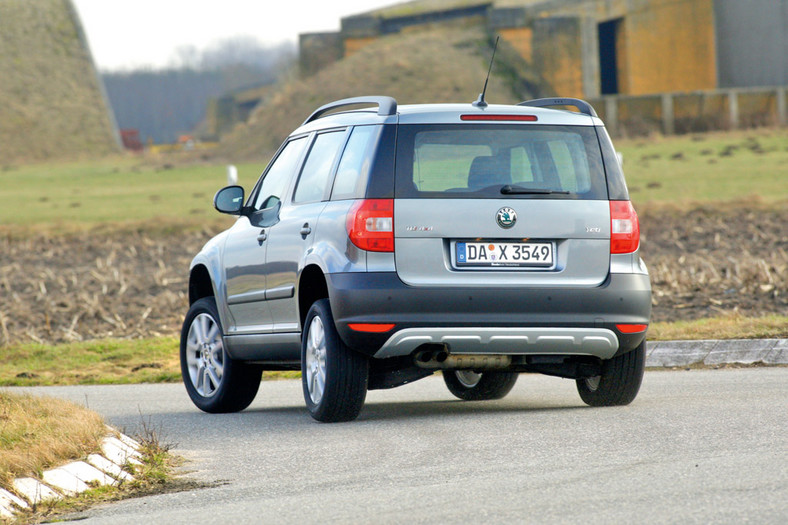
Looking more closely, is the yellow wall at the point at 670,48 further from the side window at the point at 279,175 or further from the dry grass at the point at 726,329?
the side window at the point at 279,175

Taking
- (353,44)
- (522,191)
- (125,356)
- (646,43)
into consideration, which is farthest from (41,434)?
(353,44)

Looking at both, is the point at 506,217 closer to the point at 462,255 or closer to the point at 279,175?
the point at 462,255

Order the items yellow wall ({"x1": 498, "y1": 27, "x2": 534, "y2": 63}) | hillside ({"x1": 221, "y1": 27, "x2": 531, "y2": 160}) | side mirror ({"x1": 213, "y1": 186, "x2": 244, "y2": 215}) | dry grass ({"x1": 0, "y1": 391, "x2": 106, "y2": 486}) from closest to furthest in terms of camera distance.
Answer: dry grass ({"x1": 0, "y1": 391, "x2": 106, "y2": 486}) → side mirror ({"x1": 213, "y1": 186, "x2": 244, "y2": 215}) → hillside ({"x1": 221, "y1": 27, "x2": 531, "y2": 160}) → yellow wall ({"x1": 498, "y1": 27, "x2": 534, "y2": 63})

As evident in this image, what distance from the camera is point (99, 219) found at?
33656 mm

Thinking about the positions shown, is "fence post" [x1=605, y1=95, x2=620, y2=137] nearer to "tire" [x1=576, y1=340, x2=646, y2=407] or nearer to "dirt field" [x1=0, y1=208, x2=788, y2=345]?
"dirt field" [x1=0, y1=208, x2=788, y2=345]

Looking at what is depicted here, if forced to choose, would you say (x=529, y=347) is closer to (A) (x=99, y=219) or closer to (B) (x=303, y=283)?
(B) (x=303, y=283)

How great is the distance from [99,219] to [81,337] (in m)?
16.7

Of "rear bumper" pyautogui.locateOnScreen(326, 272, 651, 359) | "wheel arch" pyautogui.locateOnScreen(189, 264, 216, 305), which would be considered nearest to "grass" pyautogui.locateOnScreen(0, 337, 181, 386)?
"wheel arch" pyautogui.locateOnScreen(189, 264, 216, 305)

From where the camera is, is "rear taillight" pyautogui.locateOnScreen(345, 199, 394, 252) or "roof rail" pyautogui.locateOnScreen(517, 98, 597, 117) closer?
"rear taillight" pyautogui.locateOnScreen(345, 199, 394, 252)

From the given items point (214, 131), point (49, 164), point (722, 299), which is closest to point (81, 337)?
point (722, 299)

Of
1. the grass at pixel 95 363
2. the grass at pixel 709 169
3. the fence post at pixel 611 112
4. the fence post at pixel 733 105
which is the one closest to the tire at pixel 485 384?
the grass at pixel 95 363

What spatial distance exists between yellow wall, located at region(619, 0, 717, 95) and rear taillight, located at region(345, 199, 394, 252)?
A: 61939 millimetres

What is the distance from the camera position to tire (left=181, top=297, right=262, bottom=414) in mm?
10688

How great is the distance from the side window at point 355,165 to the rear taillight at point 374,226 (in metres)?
0.15
